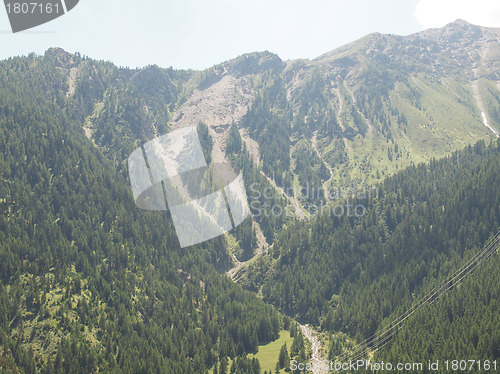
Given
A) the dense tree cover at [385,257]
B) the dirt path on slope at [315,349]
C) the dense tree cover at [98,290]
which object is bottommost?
the dirt path on slope at [315,349]

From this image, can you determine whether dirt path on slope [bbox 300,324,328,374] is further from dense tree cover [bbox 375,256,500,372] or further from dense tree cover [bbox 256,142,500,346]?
dense tree cover [bbox 375,256,500,372]

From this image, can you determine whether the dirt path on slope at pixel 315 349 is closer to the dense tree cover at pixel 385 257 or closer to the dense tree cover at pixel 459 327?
the dense tree cover at pixel 385 257

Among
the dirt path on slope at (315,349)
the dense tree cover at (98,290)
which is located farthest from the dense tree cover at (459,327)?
the dense tree cover at (98,290)

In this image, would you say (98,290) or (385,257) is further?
(385,257)

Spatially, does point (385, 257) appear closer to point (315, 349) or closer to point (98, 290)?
point (315, 349)

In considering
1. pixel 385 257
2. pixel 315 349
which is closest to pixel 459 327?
pixel 315 349

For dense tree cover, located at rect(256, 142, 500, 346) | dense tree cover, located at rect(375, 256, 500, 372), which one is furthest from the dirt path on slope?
dense tree cover, located at rect(375, 256, 500, 372)
